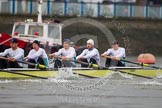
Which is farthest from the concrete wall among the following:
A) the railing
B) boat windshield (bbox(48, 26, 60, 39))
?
boat windshield (bbox(48, 26, 60, 39))

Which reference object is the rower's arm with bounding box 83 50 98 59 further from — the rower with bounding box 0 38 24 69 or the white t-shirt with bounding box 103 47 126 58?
the rower with bounding box 0 38 24 69

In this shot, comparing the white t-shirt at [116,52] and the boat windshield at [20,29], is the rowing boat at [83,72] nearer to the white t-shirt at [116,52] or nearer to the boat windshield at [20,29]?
the white t-shirt at [116,52]

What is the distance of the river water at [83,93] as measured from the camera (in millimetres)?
16844

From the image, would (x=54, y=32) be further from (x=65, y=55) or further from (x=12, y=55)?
(x=12, y=55)

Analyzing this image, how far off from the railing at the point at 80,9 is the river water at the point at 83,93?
22.4 m

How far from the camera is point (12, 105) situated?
53.7 ft

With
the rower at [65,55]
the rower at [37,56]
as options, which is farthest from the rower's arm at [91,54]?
the rower at [37,56]

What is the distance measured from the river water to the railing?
22403mm

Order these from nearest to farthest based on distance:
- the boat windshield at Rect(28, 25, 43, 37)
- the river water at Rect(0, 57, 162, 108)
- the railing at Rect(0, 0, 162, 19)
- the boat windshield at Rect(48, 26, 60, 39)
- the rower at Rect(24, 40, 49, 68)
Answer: the river water at Rect(0, 57, 162, 108)
the rower at Rect(24, 40, 49, 68)
the boat windshield at Rect(28, 25, 43, 37)
the boat windshield at Rect(48, 26, 60, 39)
the railing at Rect(0, 0, 162, 19)

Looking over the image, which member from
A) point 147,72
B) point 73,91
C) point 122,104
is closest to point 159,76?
point 147,72

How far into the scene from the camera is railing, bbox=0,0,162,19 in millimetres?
47031

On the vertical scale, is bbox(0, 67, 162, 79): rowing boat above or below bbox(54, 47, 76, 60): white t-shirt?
below

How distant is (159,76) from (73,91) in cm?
654

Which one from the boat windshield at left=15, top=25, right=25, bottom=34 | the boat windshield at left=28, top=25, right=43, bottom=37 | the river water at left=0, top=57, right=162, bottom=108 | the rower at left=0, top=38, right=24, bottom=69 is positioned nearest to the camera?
the river water at left=0, top=57, right=162, bottom=108
